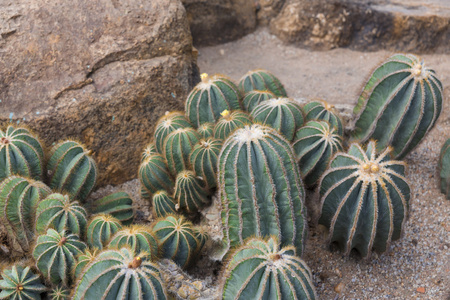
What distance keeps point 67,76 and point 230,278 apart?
2883 mm

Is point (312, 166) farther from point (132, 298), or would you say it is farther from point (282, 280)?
point (132, 298)

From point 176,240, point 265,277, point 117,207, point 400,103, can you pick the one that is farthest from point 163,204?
point 400,103

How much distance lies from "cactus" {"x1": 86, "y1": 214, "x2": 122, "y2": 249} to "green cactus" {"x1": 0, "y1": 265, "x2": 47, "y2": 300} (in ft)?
1.41

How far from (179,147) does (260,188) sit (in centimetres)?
112

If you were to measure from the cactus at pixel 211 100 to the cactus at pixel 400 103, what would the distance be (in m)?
1.24

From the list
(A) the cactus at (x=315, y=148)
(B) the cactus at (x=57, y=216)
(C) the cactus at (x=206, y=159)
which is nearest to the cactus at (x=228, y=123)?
(C) the cactus at (x=206, y=159)

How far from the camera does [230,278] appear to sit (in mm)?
2619

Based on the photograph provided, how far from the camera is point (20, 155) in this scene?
362 centimetres

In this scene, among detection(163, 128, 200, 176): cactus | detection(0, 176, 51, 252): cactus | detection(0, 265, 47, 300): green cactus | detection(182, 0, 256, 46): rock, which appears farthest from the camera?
detection(182, 0, 256, 46): rock

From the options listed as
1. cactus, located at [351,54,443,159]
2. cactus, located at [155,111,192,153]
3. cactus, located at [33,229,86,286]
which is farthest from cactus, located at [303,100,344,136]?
cactus, located at [33,229,86,286]

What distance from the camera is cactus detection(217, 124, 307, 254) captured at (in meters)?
2.99

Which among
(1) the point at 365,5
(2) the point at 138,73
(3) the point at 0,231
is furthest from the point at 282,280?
(1) the point at 365,5

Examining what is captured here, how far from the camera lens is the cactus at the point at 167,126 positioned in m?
4.17

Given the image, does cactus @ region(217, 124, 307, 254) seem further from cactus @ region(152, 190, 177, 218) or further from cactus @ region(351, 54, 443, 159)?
cactus @ region(351, 54, 443, 159)
